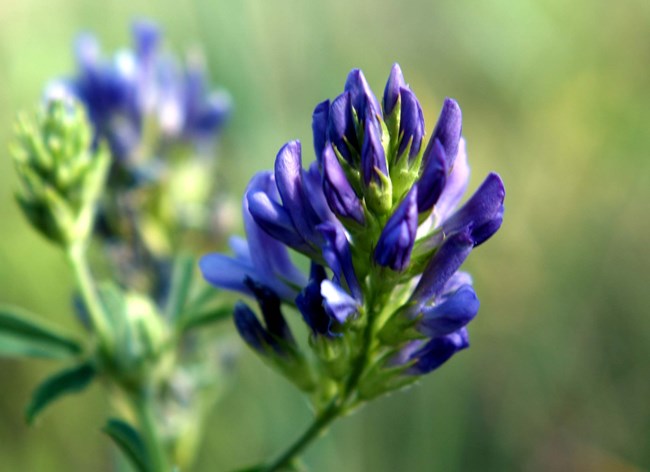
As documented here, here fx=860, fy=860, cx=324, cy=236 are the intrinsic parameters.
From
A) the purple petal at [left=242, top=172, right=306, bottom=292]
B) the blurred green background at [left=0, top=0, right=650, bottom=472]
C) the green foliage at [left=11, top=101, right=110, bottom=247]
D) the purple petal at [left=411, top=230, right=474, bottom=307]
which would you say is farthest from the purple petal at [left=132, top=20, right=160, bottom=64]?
the purple petal at [left=411, top=230, right=474, bottom=307]

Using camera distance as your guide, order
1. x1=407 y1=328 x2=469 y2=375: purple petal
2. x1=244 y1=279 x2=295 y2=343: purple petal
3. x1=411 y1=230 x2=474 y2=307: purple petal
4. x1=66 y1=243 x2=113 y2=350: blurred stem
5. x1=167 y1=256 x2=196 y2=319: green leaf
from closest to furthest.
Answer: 1. x1=411 y1=230 x2=474 y2=307: purple petal
2. x1=407 y1=328 x2=469 y2=375: purple petal
3. x1=244 y1=279 x2=295 y2=343: purple petal
4. x1=66 y1=243 x2=113 y2=350: blurred stem
5. x1=167 y1=256 x2=196 y2=319: green leaf

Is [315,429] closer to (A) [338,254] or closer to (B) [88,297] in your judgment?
(A) [338,254]

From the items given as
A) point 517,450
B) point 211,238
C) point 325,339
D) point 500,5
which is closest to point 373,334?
point 325,339

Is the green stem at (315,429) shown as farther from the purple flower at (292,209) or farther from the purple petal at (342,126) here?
the purple petal at (342,126)

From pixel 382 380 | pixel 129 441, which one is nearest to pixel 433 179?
pixel 382 380

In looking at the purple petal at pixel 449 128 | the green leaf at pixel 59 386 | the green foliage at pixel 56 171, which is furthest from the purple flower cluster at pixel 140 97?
the purple petal at pixel 449 128

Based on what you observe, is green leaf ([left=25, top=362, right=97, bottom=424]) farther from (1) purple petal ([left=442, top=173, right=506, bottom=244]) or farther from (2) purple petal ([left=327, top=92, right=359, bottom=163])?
(1) purple petal ([left=442, top=173, right=506, bottom=244])

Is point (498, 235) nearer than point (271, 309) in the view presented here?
No
